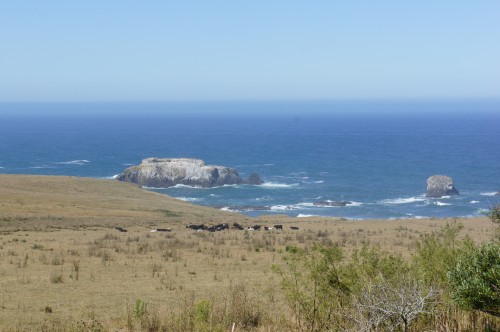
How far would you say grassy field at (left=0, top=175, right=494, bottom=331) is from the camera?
14734mm

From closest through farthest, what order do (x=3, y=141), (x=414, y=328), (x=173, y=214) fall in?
(x=414, y=328)
(x=173, y=214)
(x=3, y=141)

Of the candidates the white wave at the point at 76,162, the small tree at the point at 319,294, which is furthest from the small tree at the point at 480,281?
the white wave at the point at 76,162

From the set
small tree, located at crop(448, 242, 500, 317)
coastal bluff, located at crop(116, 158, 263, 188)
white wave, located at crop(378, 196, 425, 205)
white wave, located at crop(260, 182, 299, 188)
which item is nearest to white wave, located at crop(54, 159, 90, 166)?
coastal bluff, located at crop(116, 158, 263, 188)

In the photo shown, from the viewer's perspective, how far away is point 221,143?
184m

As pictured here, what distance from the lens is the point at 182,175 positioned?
9956 cm

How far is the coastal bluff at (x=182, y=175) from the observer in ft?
321

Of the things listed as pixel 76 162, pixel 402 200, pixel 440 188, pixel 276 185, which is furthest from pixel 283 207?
pixel 76 162

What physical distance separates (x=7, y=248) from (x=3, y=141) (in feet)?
558

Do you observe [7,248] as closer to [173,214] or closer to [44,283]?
[44,283]

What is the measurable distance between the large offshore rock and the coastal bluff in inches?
1133

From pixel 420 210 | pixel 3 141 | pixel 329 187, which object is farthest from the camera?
pixel 3 141

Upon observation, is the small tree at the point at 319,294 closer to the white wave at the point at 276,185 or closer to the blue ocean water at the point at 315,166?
the blue ocean water at the point at 315,166

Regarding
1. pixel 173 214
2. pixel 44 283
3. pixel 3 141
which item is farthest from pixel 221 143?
pixel 44 283

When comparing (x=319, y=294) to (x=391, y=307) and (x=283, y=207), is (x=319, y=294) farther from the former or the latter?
(x=283, y=207)
